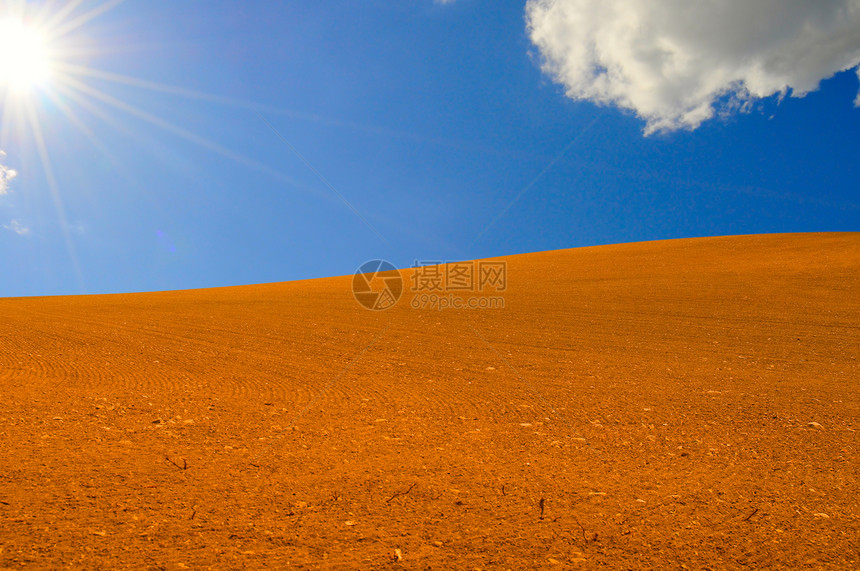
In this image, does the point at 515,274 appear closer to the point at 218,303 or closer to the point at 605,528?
the point at 218,303

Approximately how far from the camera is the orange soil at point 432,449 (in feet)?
12.3

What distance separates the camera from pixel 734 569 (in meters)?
3.54

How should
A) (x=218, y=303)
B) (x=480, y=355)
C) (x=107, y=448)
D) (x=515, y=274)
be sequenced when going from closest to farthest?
(x=107, y=448)
(x=480, y=355)
(x=218, y=303)
(x=515, y=274)

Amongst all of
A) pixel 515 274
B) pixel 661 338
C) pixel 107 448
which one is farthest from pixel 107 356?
pixel 515 274

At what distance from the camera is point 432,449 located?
19.0 feet

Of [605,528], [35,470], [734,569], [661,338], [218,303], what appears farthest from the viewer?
[218,303]

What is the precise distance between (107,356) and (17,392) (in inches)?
137

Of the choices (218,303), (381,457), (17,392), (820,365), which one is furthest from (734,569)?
(218,303)

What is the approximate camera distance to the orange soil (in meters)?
3.74

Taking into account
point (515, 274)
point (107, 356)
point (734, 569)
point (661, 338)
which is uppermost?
point (515, 274)

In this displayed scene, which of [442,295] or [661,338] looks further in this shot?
[442,295]

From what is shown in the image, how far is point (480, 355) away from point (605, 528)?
770cm

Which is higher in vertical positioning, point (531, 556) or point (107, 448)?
point (107, 448)

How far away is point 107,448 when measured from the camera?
545cm
